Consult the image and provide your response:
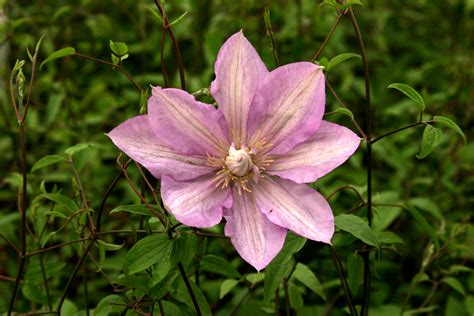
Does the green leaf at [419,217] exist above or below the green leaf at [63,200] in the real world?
below

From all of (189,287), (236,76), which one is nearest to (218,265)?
(189,287)

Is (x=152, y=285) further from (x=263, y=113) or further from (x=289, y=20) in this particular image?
(x=289, y=20)

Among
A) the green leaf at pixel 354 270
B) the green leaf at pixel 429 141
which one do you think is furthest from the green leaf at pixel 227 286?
the green leaf at pixel 429 141

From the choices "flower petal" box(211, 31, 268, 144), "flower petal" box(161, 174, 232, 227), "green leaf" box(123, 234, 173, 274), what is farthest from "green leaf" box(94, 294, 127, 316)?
"flower petal" box(211, 31, 268, 144)

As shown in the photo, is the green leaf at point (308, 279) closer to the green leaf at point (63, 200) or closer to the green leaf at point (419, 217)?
the green leaf at point (419, 217)

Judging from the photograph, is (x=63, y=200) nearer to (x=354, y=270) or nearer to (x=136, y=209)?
(x=136, y=209)

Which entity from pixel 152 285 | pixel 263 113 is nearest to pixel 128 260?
pixel 152 285
